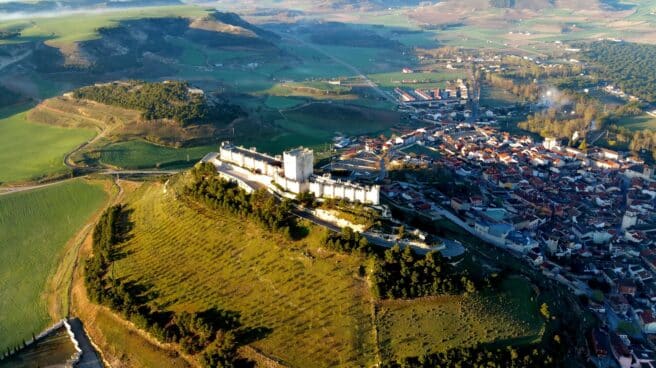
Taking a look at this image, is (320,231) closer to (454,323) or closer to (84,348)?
(454,323)

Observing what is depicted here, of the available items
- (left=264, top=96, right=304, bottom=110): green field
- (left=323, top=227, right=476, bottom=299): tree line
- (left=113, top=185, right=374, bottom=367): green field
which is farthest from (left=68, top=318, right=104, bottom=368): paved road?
(left=264, top=96, right=304, bottom=110): green field

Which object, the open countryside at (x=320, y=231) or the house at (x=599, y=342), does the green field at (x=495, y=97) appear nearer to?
the open countryside at (x=320, y=231)

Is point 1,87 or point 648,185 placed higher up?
point 1,87

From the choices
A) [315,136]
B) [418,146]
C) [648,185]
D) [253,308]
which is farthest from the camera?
[315,136]

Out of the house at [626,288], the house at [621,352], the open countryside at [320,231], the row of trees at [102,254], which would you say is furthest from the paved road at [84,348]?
the house at [626,288]

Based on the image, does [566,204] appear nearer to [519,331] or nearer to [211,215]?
[519,331]

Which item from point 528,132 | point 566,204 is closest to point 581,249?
point 566,204
